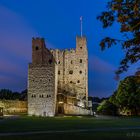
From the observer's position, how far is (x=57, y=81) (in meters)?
78.8

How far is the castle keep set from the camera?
2805 inches

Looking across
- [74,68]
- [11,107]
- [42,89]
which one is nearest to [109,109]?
[42,89]

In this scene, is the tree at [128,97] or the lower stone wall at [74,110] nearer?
the tree at [128,97]

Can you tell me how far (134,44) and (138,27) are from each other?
0.62 m

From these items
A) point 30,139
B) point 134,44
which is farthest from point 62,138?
point 134,44

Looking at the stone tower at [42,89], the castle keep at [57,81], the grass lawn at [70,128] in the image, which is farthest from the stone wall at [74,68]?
the grass lawn at [70,128]

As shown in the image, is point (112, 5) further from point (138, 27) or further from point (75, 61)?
point (75, 61)

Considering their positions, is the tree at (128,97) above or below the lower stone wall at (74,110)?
above

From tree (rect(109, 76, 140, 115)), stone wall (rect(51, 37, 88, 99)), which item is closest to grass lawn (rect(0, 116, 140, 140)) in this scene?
tree (rect(109, 76, 140, 115))

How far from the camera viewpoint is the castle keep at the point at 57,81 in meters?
71.2

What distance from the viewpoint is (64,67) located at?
88250mm

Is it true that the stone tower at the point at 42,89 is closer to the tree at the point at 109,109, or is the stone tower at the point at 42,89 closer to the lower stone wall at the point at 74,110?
the lower stone wall at the point at 74,110

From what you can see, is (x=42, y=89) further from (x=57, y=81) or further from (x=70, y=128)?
(x=70, y=128)

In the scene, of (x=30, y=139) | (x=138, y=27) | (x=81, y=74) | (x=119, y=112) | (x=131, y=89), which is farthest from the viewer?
(x=81, y=74)
